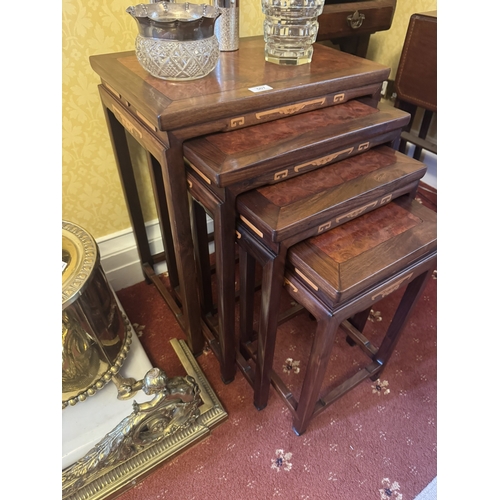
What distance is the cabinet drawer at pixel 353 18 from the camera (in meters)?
1.22

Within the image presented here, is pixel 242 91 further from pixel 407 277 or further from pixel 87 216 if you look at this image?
pixel 87 216

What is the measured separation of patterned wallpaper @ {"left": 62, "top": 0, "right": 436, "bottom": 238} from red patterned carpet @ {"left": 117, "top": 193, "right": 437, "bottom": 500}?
44cm

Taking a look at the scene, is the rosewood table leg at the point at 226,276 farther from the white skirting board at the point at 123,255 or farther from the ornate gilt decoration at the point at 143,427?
the white skirting board at the point at 123,255

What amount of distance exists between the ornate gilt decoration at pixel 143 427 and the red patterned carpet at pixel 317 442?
0.30ft

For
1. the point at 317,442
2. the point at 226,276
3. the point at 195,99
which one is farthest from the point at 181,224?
the point at 317,442

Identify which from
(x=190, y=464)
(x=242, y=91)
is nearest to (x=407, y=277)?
(x=242, y=91)

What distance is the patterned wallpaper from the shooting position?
904 mm

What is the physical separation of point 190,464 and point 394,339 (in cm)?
60

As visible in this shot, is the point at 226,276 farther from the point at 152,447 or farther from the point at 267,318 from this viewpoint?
the point at 152,447

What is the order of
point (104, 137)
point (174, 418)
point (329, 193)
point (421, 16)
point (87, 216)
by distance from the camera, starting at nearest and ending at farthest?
1. point (329, 193)
2. point (174, 418)
3. point (104, 137)
4. point (87, 216)
5. point (421, 16)

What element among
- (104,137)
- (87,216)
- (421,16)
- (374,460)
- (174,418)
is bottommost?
(374,460)

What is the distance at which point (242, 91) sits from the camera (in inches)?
29.2

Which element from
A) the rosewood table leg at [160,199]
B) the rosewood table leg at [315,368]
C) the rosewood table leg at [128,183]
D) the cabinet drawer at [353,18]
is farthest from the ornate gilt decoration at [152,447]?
the cabinet drawer at [353,18]

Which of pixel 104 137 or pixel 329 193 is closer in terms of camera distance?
pixel 329 193
